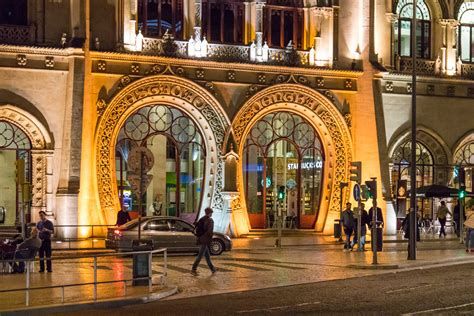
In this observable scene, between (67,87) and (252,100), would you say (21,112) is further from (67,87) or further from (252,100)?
(252,100)

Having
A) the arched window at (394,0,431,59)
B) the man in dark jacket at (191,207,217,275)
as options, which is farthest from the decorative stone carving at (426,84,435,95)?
the man in dark jacket at (191,207,217,275)

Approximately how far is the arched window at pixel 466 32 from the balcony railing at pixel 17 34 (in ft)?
68.4

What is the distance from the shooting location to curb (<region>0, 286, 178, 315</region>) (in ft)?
65.8

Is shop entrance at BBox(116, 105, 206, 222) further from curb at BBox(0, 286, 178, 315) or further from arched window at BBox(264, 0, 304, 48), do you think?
curb at BBox(0, 286, 178, 315)

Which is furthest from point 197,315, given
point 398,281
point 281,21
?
point 281,21

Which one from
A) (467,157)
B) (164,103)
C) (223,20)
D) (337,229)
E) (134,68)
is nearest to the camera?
(337,229)

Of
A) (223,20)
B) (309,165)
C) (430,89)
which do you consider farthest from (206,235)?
(430,89)

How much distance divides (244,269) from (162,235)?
5.64m

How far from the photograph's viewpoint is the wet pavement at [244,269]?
23.6m

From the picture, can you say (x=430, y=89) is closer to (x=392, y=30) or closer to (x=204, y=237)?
(x=392, y=30)

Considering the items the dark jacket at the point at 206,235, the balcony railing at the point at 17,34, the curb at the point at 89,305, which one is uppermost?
the balcony railing at the point at 17,34

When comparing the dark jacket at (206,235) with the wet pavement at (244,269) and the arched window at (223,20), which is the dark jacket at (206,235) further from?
the arched window at (223,20)

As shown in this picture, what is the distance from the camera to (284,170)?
46.6 meters

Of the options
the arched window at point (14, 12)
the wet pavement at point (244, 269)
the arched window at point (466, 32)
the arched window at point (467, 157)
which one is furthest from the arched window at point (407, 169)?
the arched window at point (14, 12)
